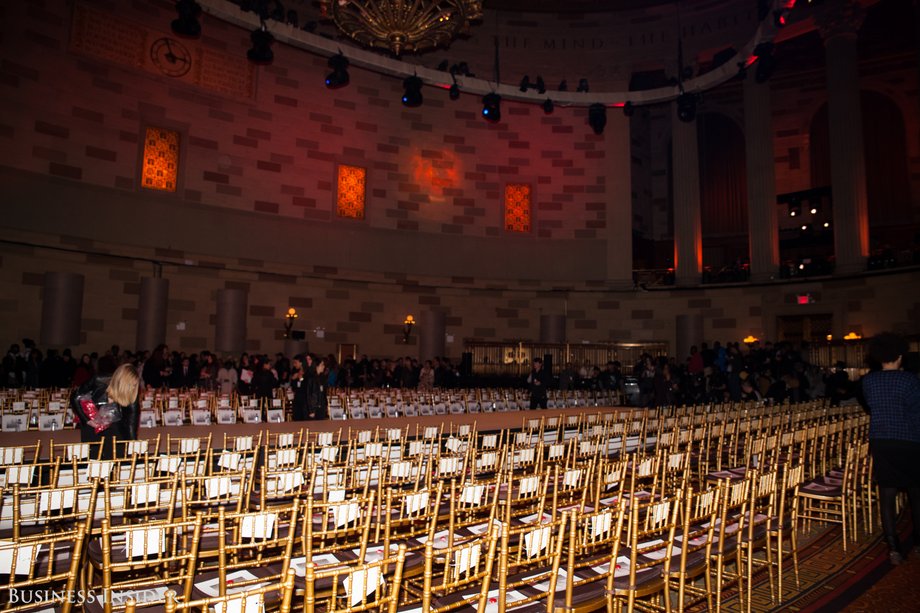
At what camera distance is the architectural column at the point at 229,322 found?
70.0ft

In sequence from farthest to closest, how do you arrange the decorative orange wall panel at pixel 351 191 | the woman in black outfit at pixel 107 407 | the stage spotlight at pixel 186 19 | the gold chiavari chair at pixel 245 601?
the decorative orange wall panel at pixel 351 191
the stage spotlight at pixel 186 19
the woman in black outfit at pixel 107 407
the gold chiavari chair at pixel 245 601

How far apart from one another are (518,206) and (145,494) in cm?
2371

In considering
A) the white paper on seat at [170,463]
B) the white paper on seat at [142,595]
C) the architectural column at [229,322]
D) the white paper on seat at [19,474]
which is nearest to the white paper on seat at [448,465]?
the white paper on seat at [170,463]

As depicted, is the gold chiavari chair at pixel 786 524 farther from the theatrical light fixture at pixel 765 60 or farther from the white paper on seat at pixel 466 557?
the theatrical light fixture at pixel 765 60

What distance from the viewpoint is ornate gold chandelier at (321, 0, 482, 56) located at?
46.3 ft

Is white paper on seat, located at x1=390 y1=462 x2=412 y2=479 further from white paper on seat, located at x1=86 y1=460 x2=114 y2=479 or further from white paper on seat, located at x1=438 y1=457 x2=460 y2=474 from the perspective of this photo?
white paper on seat, located at x1=86 y1=460 x2=114 y2=479

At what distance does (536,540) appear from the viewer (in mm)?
3777

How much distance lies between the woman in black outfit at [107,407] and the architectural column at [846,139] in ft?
76.6

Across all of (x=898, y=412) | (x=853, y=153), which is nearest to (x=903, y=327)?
(x=853, y=153)

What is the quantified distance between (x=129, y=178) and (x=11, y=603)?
19948mm

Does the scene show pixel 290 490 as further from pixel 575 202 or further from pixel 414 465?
pixel 575 202

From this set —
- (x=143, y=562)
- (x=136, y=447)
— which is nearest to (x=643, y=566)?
(x=143, y=562)

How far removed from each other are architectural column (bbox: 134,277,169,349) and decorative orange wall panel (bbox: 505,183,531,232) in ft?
45.6

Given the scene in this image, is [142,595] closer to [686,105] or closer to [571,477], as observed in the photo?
[571,477]
